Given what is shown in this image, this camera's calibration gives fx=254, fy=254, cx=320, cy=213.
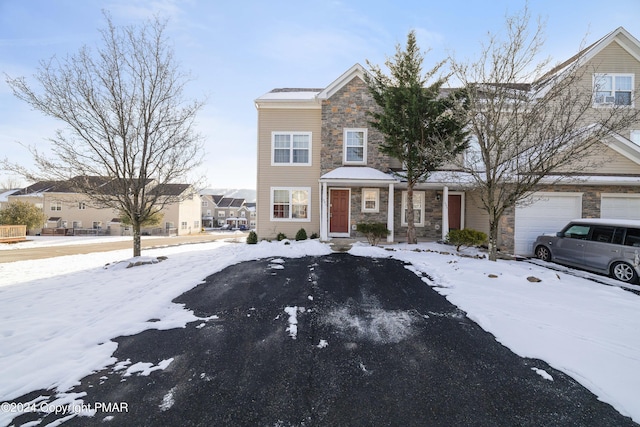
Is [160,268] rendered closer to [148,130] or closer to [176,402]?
[148,130]

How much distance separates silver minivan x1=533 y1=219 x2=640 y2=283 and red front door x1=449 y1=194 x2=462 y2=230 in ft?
16.0

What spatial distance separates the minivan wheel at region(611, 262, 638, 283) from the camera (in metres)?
6.86

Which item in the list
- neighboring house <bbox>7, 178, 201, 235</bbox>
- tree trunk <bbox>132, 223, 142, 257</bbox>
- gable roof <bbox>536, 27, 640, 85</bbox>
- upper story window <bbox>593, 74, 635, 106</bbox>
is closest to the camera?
tree trunk <bbox>132, 223, 142, 257</bbox>

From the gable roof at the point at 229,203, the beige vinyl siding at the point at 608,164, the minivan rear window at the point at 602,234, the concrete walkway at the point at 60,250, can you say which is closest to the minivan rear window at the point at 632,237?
the minivan rear window at the point at 602,234

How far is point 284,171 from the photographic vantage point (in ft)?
45.2

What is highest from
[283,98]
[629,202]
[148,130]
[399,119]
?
[283,98]

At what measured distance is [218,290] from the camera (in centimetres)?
599

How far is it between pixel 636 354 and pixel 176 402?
18.7ft

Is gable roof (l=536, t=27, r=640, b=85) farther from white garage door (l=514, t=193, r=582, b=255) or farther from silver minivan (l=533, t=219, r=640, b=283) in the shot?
silver minivan (l=533, t=219, r=640, b=283)

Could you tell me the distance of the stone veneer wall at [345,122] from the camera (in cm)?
1340

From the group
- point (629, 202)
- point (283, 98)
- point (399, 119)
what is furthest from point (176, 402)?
point (629, 202)

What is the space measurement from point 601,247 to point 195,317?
1103cm

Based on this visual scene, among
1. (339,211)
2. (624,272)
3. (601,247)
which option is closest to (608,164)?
(601,247)

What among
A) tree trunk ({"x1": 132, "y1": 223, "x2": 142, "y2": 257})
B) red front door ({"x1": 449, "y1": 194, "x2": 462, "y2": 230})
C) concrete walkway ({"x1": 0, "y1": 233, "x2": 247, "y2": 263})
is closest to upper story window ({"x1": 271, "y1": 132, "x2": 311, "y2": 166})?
tree trunk ({"x1": 132, "y1": 223, "x2": 142, "y2": 257})
